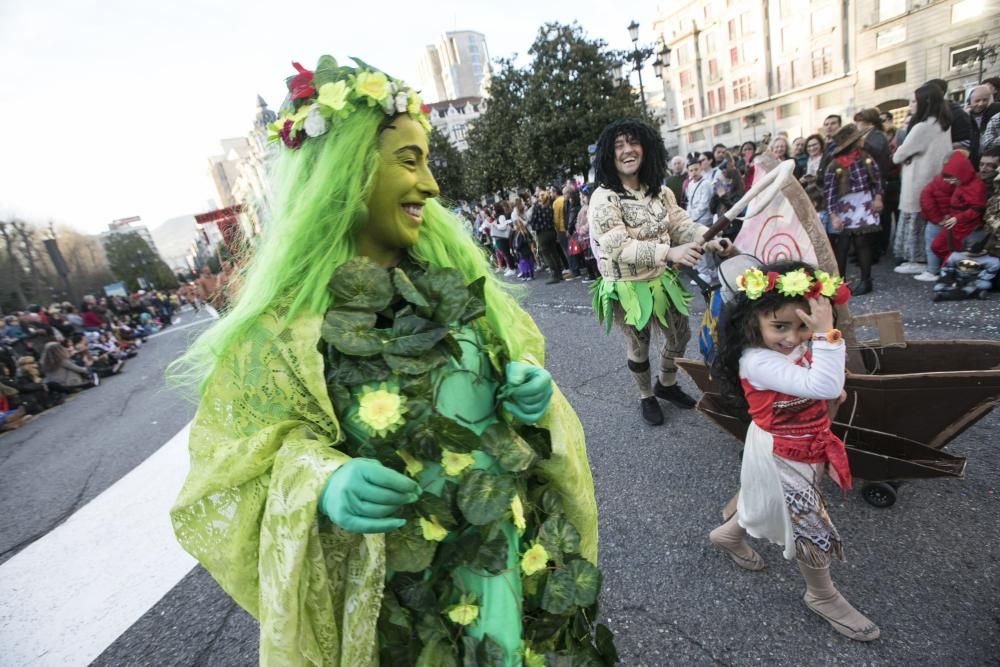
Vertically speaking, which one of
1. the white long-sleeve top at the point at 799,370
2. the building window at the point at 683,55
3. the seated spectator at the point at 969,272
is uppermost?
the building window at the point at 683,55

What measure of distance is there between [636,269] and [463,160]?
2699 centimetres

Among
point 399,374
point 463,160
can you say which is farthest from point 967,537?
point 463,160

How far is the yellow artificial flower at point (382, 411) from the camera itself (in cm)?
97

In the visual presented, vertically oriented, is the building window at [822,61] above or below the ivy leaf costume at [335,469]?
above

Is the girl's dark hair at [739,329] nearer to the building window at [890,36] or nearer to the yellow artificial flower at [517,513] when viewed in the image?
the yellow artificial flower at [517,513]

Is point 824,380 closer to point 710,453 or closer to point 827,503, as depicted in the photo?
point 827,503

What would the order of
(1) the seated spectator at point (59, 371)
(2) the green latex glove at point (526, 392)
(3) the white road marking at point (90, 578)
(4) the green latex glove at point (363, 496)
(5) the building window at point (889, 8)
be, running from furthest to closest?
(5) the building window at point (889, 8) → (1) the seated spectator at point (59, 371) → (3) the white road marking at point (90, 578) → (2) the green latex glove at point (526, 392) → (4) the green latex glove at point (363, 496)

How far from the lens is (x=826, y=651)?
1.55 m

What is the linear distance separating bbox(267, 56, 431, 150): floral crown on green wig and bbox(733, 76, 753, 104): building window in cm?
4036

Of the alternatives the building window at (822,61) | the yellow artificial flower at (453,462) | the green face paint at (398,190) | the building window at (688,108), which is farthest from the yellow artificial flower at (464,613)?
the building window at (688,108)

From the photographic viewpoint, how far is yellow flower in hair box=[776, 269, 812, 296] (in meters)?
1.54

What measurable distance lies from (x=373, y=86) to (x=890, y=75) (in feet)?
112

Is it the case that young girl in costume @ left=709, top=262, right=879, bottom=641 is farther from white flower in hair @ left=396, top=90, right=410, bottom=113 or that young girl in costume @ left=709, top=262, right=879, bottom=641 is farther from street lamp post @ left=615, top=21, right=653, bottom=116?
street lamp post @ left=615, top=21, right=653, bottom=116

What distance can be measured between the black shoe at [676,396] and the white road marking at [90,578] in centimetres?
308
